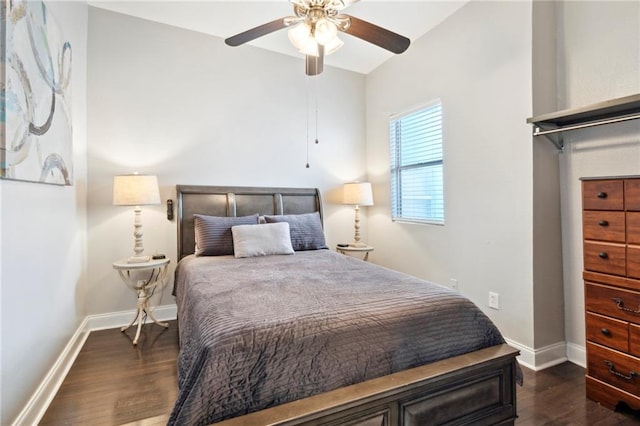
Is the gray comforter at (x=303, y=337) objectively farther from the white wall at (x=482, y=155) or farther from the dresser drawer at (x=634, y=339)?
the white wall at (x=482, y=155)

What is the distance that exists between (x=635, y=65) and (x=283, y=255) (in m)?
2.81

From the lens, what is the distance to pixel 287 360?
119cm

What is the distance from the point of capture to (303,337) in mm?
1228

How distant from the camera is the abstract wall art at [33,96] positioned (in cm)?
141

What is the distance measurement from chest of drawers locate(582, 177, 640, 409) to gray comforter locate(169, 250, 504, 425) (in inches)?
31.1

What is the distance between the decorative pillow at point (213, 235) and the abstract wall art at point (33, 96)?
103 cm

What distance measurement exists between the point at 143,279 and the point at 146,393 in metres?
1.39

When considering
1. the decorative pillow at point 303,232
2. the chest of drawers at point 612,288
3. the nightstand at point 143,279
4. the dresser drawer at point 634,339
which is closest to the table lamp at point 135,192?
the nightstand at point 143,279

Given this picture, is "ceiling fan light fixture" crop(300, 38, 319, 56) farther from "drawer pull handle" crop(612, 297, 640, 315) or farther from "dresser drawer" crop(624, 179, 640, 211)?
"drawer pull handle" crop(612, 297, 640, 315)

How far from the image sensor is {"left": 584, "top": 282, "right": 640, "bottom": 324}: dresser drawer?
1.69m

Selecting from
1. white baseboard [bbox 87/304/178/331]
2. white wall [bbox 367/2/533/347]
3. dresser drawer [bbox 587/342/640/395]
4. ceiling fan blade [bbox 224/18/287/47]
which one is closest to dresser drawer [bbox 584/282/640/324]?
dresser drawer [bbox 587/342/640/395]

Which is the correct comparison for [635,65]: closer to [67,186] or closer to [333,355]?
[333,355]

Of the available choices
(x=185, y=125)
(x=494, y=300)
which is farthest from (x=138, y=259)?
(x=494, y=300)

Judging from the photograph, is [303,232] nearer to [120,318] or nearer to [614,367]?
[120,318]
